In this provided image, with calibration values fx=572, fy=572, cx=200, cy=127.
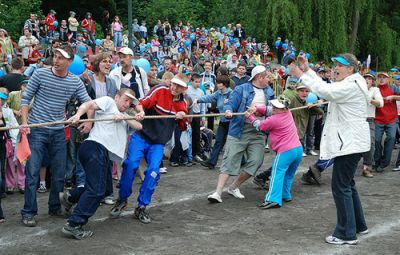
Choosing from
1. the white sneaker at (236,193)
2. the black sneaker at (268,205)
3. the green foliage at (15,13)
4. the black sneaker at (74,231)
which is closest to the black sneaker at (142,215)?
the black sneaker at (74,231)

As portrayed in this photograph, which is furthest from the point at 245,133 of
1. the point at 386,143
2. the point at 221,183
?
the point at 386,143

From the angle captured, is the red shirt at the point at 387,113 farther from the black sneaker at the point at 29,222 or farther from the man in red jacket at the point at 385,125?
the black sneaker at the point at 29,222

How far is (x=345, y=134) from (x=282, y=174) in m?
1.91

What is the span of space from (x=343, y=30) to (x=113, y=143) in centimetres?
2496

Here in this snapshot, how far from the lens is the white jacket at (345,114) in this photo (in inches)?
253

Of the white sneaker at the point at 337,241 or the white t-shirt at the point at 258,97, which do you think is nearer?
the white sneaker at the point at 337,241

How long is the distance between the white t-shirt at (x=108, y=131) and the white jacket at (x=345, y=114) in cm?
227

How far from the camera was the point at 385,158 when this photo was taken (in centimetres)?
1129

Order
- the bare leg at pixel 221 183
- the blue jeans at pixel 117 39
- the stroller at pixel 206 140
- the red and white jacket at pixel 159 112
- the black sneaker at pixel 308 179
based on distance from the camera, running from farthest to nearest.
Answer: the blue jeans at pixel 117 39, the stroller at pixel 206 140, the black sneaker at pixel 308 179, the bare leg at pixel 221 183, the red and white jacket at pixel 159 112

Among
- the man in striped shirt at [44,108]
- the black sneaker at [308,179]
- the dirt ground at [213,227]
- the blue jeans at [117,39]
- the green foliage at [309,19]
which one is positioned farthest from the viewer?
the green foliage at [309,19]

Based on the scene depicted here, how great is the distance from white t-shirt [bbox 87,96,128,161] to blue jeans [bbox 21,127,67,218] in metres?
0.68

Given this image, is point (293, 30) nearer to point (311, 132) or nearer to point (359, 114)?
point (311, 132)

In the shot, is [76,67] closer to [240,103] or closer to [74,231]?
[240,103]

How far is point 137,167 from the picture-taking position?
7379 millimetres
